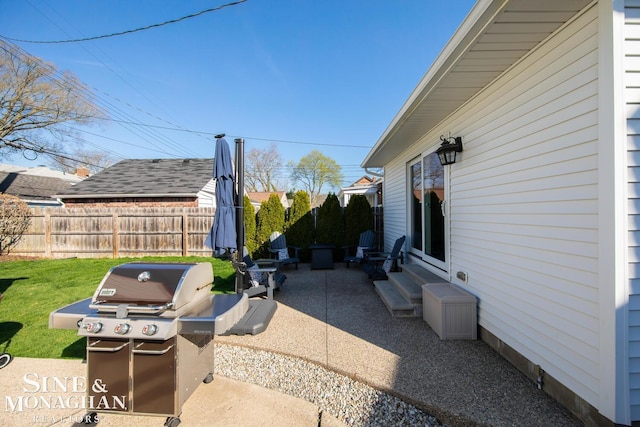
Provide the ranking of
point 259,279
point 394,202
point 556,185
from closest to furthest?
point 556,185 < point 259,279 < point 394,202

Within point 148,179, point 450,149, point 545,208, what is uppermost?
point 148,179

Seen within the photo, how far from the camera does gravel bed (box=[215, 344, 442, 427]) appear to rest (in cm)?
200

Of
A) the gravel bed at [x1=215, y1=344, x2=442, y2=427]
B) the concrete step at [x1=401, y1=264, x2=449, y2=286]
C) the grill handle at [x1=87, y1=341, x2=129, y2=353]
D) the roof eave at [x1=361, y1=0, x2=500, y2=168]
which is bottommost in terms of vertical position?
the gravel bed at [x1=215, y1=344, x2=442, y2=427]

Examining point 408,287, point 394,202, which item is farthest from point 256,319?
point 394,202

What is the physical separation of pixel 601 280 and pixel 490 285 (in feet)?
4.37

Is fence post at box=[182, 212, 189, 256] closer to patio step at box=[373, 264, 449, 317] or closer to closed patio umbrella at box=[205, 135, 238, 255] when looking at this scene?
closed patio umbrella at box=[205, 135, 238, 255]

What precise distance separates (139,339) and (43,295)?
488 cm

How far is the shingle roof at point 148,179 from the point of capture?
10.9 m

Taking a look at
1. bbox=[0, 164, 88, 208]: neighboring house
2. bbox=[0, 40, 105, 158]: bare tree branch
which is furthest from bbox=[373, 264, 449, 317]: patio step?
bbox=[0, 40, 105, 158]: bare tree branch

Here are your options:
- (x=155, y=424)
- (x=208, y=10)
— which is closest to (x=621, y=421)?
(x=155, y=424)

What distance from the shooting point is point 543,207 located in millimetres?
2270

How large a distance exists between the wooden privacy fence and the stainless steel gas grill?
776cm

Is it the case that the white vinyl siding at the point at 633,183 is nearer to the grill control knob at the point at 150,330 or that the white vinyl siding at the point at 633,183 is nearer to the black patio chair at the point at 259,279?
the grill control knob at the point at 150,330

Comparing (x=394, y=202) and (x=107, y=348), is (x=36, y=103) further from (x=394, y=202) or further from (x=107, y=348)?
(x=107, y=348)
